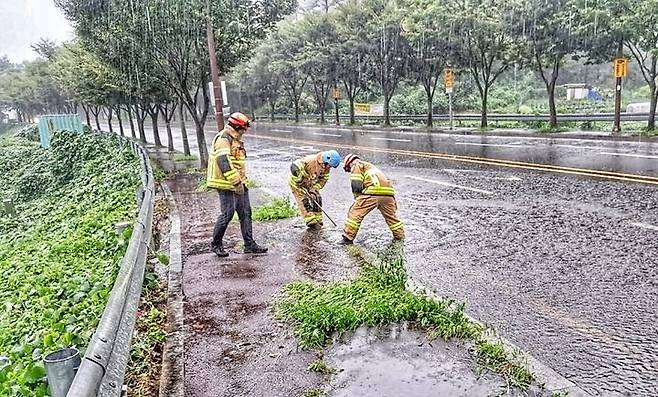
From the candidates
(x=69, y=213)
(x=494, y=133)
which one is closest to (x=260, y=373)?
(x=69, y=213)

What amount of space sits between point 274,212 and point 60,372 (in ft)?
24.2

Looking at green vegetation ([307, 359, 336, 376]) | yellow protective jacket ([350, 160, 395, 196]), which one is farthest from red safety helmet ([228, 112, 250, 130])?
green vegetation ([307, 359, 336, 376])

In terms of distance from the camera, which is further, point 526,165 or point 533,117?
point 533,117

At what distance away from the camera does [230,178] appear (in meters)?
6.58

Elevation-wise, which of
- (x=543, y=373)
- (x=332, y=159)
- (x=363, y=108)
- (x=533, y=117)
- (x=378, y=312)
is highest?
(x=363, y=108)

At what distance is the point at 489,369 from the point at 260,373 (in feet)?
5.24

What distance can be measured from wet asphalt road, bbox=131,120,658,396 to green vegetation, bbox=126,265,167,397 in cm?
271

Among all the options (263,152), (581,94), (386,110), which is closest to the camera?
(263,152)

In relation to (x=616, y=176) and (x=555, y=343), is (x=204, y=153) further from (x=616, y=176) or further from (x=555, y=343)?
(x=555, y=343)

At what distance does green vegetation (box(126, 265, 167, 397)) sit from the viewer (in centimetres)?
383

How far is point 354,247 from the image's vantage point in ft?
24.1

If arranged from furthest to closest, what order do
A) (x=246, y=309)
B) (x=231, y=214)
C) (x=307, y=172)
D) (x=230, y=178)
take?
(x=307, y=172)
(x=231, y=214)
(x=230, y=178)
(x=246, y=309)

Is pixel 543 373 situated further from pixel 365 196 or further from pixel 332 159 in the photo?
pixel 332 159

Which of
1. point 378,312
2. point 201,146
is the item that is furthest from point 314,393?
point 201,146
